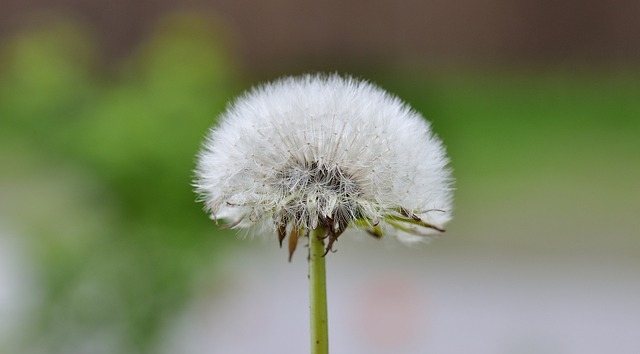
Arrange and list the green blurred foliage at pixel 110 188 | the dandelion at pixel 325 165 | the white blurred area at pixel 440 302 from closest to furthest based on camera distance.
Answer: the dandelion at pixel 325 165 < the green blurred foliage at pixel 110 188 < the white blurred area at pixel 440 302

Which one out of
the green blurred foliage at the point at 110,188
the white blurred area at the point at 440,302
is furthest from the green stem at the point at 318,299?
the white blurred area at the point at 440,302

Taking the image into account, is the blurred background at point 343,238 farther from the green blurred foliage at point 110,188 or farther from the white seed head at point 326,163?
the white seed head at point 326,163

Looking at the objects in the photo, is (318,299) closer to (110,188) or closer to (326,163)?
(326,163)

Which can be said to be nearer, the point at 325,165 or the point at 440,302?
the point at 325,165

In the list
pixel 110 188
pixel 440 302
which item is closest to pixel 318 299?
pixel 110 188

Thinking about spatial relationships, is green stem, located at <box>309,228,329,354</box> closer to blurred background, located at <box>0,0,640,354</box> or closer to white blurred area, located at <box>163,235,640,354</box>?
blurred background, located at <box>0,0,640,354</box>

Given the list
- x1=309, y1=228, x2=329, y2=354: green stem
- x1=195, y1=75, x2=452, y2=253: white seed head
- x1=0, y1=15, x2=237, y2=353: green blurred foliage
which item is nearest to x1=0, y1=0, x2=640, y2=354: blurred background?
x1=0, y1=15, x2=237, y2=353: green blurred foliage
